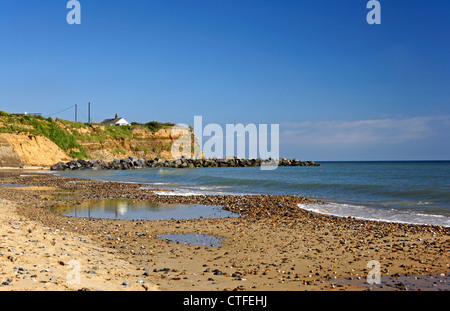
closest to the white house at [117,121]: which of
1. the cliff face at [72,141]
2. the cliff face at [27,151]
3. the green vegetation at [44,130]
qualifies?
the cliff face at [72,141]

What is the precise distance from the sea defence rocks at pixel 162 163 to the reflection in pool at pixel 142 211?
4422 cm

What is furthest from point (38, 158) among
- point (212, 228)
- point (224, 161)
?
point (212, 228)

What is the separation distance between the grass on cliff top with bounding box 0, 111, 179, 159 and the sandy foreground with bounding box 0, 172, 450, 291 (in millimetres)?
55170

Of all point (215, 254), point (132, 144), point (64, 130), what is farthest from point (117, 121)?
point (215, 254)

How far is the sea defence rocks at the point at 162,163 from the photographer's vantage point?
197 feet

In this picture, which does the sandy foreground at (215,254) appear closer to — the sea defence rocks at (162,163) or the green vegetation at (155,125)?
the sea defence rocks at (162,163)

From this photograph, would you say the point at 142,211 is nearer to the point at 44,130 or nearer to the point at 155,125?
the point at 44,130

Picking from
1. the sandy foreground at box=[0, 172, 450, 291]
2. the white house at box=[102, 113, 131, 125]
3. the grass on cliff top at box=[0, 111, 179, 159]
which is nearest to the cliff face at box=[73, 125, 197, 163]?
the grass on cliff top at box=[0, 111, 179, 159]

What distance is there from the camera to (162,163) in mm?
72688

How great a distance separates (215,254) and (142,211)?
24.8 ft

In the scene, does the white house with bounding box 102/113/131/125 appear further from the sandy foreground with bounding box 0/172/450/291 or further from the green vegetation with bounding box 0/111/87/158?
the sandy foreground with bounding box 0/172/450/291

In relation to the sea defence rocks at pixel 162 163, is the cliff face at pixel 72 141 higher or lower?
higher

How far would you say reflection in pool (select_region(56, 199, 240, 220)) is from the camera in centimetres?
1377

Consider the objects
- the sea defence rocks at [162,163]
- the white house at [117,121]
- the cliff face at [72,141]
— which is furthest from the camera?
the white house at [117,121]
